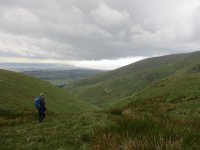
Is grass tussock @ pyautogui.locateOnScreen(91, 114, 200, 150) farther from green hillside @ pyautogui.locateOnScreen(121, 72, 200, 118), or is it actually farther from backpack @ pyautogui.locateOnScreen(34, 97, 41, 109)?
green hillside @ pyautogui.locateOnScreen(121, 72, 200, 118)

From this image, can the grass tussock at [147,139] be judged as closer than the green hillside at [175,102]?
Yes

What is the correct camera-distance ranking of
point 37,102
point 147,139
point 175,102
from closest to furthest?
point 147,139 < point 37,102 < point 175,102

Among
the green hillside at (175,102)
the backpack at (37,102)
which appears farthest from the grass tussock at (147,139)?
the green hillside at (175,102)

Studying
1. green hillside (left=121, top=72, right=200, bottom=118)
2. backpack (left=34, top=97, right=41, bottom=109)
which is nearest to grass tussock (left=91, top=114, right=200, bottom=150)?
backpack (left=34, top=97, right=41, bottom=109)

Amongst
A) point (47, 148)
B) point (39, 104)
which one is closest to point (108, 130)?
point (47, 148)

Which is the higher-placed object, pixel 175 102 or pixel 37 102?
pixel 37 102

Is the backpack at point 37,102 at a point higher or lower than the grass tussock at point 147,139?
lower

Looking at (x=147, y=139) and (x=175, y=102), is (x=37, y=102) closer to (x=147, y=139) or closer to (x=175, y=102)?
(x=147, y=139)

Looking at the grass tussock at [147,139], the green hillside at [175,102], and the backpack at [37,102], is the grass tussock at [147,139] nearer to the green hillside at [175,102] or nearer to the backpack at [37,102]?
the backpack at [37,102]

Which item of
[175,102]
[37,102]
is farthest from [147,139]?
[175,102]

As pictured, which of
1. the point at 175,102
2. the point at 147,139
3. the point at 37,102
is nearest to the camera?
the point at 147,139

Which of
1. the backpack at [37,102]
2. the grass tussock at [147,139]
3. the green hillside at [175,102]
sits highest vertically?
the grass tussock at [147,139]

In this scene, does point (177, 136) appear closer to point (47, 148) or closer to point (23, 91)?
point (47, 148)

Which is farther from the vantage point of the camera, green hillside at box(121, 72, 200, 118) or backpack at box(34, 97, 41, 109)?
green hillside at box(121, 72, 200, 118)
